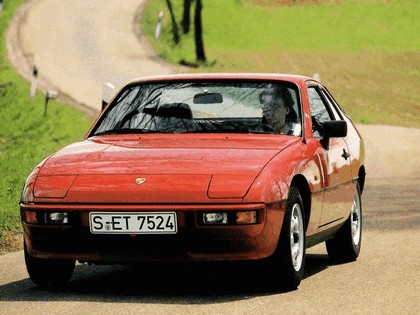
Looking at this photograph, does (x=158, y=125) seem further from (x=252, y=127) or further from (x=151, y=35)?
(x=151, y=35)

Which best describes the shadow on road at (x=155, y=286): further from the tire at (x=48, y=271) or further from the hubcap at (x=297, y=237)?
the hubcap at (x=297, y=237)

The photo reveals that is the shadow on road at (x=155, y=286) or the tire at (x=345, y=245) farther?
the tire at (x=345, y=245)

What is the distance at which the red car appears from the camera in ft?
26.6

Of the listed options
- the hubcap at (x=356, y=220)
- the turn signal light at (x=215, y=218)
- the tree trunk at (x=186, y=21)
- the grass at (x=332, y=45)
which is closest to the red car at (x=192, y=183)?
the turn signal light at (x=215, y=218)

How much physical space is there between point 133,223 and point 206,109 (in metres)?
1.72

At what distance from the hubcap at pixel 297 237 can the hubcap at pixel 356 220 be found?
1.96 meters

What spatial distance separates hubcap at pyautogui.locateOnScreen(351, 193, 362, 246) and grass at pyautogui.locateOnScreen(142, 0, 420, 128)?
999 inches

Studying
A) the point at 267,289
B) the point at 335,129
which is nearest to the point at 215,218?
the point at 267,289

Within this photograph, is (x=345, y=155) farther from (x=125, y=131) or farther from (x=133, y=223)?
(x=133, y=223)

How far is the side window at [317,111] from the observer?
1016 cm

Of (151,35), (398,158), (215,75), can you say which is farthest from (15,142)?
(151,35)

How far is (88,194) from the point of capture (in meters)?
8.23

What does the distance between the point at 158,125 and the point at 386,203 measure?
6.93 meters

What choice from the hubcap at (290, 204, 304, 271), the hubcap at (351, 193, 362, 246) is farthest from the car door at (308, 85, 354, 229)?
the hubcap at (290, 204, 304, 271)
